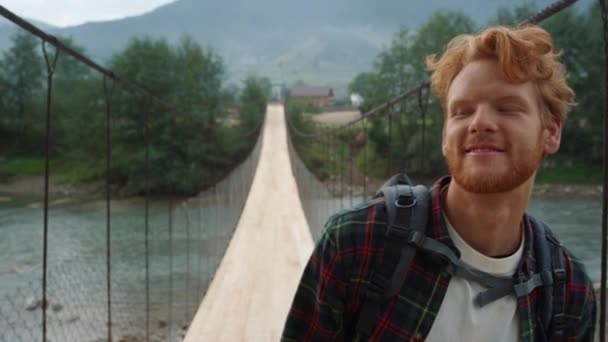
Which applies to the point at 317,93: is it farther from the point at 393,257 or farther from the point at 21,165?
the point at 393,257

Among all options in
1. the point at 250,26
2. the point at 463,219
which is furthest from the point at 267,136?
the point at 250,26

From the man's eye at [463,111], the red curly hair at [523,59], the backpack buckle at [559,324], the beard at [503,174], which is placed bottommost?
the backpack buckle at [559,324]

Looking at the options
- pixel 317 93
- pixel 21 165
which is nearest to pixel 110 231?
pixel 21 165

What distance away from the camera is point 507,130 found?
58cm

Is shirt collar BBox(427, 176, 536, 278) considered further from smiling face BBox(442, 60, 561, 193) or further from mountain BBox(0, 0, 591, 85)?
mountain BBox(0, 0, 591, 85)

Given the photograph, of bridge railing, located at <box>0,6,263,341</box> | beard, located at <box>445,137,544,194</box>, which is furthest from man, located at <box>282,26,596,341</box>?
bridge railing, located at <box>0,6,263,341</box>

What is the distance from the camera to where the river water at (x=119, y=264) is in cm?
611

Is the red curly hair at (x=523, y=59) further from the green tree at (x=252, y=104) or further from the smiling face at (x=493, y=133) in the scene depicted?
the green tree at (x=252, y=104)

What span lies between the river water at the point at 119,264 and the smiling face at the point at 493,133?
3.08 m

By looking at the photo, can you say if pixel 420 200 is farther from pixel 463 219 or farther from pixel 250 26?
pixel 250 26

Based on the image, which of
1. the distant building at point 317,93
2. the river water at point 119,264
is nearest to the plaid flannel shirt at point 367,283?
the river water at point 119,264

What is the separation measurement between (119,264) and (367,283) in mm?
9138

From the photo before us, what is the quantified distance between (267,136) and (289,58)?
433 feet

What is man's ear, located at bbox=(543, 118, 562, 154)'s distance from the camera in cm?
61
